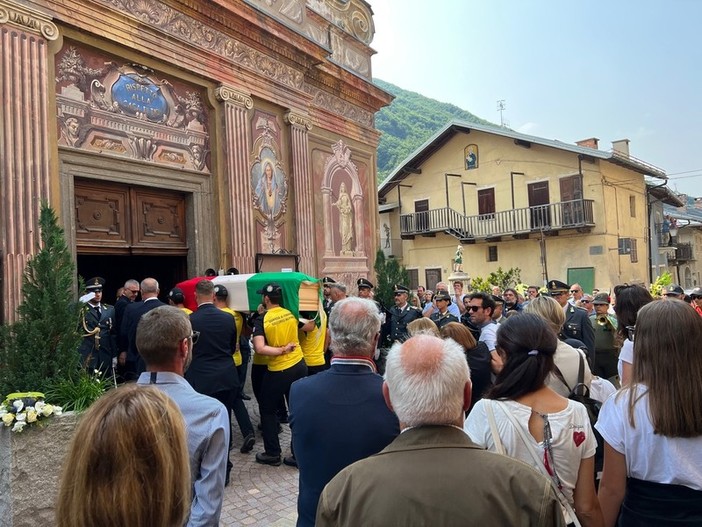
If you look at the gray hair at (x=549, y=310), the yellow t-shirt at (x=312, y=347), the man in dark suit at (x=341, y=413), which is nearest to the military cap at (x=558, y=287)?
the yellow t-shirt at (x=312, y=347)

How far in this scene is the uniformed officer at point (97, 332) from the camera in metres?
7.40

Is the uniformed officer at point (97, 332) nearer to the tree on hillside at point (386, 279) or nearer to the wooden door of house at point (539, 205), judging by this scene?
the tree on hillside at point (386, 279)

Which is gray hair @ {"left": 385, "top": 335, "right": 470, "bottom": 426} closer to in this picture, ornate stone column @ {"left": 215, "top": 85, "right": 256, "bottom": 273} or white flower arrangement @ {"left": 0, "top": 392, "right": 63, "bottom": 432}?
white flower arrangement @ {"left": 0, "top": 392, "right": 63, "bottom": 432}

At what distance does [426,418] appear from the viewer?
5.66 ft

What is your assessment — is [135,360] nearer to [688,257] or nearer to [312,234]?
[312,234]

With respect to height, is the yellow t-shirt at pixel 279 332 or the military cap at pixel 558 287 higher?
the military cap at pixel 558 287

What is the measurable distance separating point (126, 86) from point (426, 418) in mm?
8696

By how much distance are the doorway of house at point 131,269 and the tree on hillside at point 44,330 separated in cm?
522

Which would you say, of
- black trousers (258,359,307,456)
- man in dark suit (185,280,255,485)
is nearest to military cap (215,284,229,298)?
man in dark suit (185,280,255,485)

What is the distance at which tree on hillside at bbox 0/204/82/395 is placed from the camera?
15.2 ft

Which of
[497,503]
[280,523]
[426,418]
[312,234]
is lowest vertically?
[280,523]

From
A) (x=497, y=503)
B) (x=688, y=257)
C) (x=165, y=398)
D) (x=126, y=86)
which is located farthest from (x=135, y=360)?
(x=688, y=257)

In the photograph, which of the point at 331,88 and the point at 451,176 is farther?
the point at 451,176

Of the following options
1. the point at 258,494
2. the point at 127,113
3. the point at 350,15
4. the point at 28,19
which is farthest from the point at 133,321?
the point at 350,15
